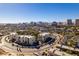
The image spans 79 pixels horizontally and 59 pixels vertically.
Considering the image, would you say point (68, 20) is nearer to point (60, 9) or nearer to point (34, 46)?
point (60, 9)

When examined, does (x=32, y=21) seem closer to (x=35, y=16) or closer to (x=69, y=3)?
(x=35, y=16)

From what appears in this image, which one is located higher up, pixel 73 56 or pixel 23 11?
pixel 23 11

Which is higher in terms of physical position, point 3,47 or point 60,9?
point 60,9

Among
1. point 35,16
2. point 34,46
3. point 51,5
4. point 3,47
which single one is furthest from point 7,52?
point 51,5

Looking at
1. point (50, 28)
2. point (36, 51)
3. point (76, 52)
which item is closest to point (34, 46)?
point (36, 51)

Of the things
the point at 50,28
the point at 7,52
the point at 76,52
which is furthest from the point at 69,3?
the point at 7,52

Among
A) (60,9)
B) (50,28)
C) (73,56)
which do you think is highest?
(60,9)
